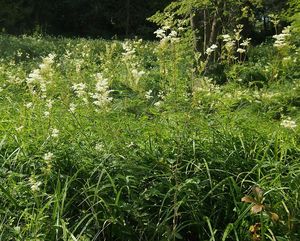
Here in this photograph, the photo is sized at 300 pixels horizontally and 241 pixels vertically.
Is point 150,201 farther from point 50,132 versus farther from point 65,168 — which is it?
point 50,132

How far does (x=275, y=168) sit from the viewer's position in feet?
10.6

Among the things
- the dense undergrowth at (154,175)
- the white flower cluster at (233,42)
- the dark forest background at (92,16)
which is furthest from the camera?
the dark forest background at (92,16)

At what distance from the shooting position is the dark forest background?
115ft

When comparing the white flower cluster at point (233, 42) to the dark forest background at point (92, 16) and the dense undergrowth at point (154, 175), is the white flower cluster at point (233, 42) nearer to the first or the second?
the dense undergrowth at point (154, 175)

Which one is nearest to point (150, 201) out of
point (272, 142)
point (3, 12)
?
point (272, 142)

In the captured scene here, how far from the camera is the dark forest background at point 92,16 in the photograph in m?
35.1

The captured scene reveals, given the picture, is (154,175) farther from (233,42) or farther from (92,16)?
(92,16)

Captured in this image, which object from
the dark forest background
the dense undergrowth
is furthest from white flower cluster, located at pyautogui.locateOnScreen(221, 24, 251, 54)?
the dark forest background

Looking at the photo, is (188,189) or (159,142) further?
(159,142)

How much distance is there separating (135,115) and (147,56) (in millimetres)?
8059

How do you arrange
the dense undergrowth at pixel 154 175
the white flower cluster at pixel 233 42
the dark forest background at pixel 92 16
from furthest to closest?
the dark forest background at pixel 92 16 < the white flower cluster at pixel 233 42 < the dense undergrowth at pixel 154 175

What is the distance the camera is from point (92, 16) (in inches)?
1411

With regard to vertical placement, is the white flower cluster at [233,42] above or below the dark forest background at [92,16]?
above

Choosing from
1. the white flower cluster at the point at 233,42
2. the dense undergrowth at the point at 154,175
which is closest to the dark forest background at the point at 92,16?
the white flower cluster at the point at 233,42
